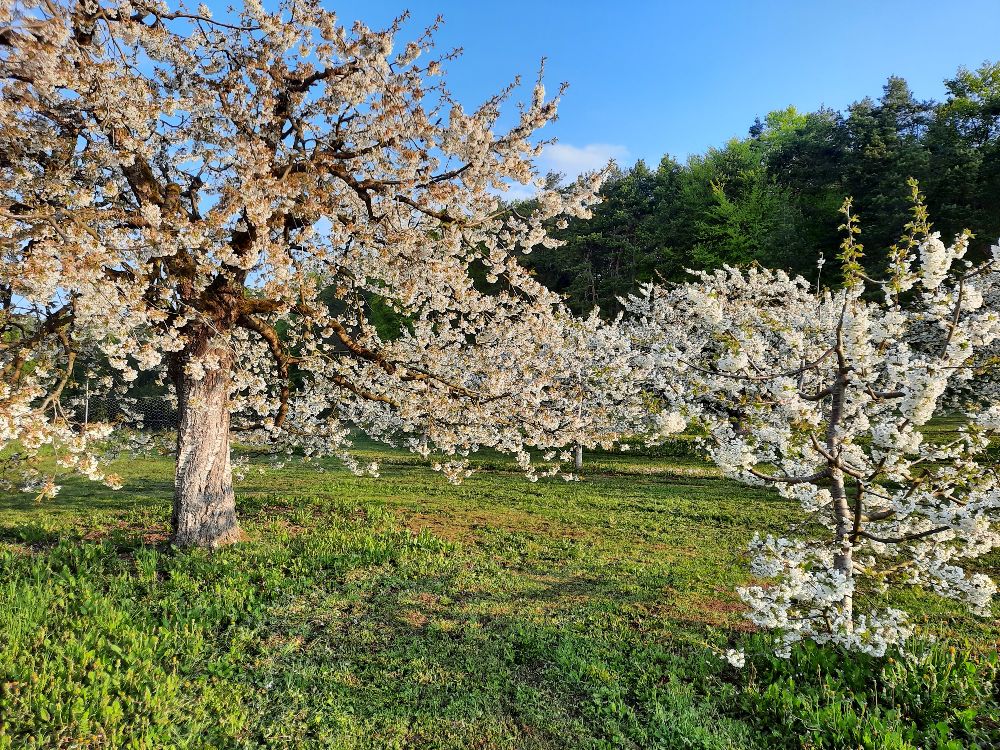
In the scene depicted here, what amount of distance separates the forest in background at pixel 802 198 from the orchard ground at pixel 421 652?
75.8ft

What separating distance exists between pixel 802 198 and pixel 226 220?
4408cm

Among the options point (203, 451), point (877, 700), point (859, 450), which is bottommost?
point (877, 700)

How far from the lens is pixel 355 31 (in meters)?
6.84

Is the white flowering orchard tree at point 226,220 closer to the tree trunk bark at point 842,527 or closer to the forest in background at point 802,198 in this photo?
the tree trunk bark at point 842,527

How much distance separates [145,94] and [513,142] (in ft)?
14.2

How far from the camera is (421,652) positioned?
18.8 feet

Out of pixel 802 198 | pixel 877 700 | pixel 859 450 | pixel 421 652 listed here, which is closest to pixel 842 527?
pixel 859 450

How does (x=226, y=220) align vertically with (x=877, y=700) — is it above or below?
above

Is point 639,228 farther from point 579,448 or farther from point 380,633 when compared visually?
point 380,633

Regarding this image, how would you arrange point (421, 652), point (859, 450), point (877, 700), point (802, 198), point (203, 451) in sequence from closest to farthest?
point (877, 700) < point (421, 652) < point (859, 450) < point (203, 451) < point (802, 198)

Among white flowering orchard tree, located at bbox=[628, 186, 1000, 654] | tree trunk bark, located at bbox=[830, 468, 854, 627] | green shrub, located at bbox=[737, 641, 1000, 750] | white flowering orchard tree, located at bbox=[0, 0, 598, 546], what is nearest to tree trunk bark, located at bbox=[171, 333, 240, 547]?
white flowering orchard tree, located at bbox=[0, 0, 598, 546]

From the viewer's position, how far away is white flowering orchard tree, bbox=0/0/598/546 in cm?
575

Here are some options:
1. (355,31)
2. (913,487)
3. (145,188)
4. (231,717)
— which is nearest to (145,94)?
(145,188)

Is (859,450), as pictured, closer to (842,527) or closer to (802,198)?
(842,527)
